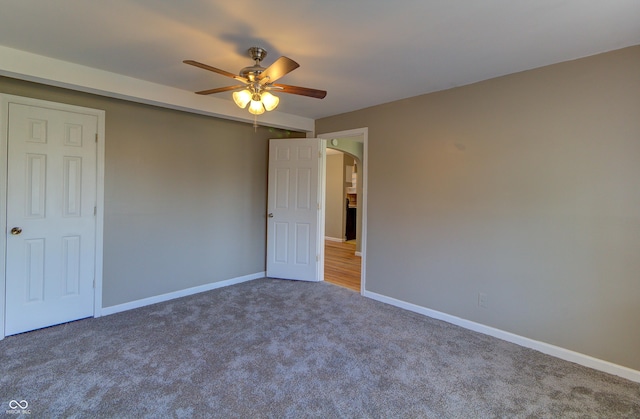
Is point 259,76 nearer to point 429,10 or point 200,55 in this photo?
point 200,55

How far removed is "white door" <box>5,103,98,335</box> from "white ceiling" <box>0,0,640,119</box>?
0.67m

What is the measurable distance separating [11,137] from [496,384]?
438 cm

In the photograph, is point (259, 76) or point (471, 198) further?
point (471, 198)

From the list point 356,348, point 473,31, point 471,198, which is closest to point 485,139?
point 471,198

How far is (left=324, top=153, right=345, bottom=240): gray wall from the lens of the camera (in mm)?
7996

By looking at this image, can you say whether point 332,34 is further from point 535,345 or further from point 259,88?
point 535,345

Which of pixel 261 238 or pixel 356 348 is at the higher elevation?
pixel 261 238

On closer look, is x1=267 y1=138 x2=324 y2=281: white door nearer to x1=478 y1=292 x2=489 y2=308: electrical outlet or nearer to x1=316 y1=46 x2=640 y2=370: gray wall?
x1=316 y1=46 x2=640 y2=370: gray wall

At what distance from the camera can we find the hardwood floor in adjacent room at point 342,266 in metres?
4.50

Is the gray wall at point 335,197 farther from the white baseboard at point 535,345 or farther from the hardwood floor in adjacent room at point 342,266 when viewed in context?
the white baseboard at point 535,345

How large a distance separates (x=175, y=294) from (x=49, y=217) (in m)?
1.51

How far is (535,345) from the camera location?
2.56 metres

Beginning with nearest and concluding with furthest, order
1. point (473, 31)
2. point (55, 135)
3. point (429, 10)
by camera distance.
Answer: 1. point (429, 10)
2. point (473, 31)
3. point (55, 135)

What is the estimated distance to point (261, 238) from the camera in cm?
455
